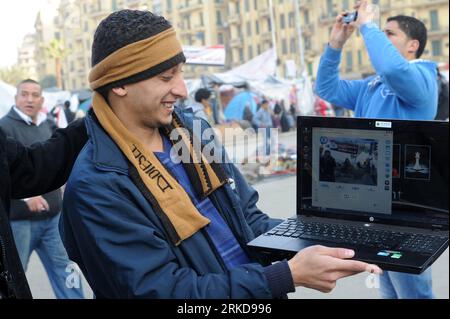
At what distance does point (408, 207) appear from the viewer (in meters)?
1.79

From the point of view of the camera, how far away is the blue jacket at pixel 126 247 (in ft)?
4.55

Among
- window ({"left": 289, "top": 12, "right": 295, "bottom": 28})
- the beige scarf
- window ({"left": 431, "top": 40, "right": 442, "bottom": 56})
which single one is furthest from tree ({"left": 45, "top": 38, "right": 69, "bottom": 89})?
window ({"left": 431, "top": 40, "right": 442, "bottom": 56})

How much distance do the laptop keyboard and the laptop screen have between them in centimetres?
9

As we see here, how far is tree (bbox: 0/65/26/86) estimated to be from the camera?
5.14 meters

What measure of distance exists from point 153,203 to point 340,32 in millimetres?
1724

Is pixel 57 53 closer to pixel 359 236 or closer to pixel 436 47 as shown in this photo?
pixel 359 236

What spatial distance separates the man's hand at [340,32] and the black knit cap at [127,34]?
1422 mm

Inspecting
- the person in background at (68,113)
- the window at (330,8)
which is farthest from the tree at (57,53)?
the window at (330,8)

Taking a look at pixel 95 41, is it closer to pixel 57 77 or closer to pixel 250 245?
pixel 250 245

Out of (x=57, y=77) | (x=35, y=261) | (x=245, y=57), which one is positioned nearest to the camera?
(x=35, y=261)

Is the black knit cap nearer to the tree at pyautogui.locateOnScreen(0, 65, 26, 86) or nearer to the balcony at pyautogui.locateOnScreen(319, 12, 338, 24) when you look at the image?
the tree at pyautogui.locateOnScreen(0, 65, 26, 86)

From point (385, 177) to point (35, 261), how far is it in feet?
13.8

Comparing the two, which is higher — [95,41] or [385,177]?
[95,41]

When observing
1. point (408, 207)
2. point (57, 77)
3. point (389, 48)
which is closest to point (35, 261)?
point (57, 77)
